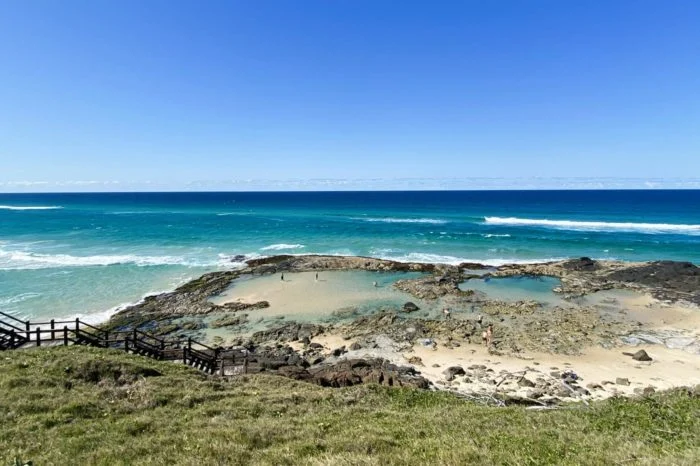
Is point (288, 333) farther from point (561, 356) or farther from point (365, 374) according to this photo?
point (561, 356)

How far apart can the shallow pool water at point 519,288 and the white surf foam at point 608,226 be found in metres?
36.4

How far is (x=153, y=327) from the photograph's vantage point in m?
22.3

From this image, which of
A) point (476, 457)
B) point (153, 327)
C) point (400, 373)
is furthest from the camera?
point (153, 327)

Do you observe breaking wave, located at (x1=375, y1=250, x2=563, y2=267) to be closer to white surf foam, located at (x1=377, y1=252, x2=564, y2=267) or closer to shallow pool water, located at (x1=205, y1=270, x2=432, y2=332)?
white surf foam, located at (x1=377, y1=252, x2=564, y2=267)

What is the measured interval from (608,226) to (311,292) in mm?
59777

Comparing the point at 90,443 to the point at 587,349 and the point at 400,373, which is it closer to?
the point at 400,373

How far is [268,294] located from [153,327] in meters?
8.76

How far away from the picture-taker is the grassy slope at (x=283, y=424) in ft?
20.6

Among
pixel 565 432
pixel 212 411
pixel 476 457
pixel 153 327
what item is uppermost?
pixel 476 457

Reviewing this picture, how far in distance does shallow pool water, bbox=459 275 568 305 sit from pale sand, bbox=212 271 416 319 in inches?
262

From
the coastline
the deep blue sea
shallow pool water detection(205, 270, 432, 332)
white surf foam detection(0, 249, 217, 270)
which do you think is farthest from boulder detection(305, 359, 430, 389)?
white surf foam detection(0, 249, 217, 270)

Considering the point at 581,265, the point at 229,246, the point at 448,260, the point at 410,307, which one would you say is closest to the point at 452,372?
the point at 410,307

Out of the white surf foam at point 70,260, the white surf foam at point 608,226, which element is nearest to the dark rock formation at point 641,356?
the white surf foam at point 70,260

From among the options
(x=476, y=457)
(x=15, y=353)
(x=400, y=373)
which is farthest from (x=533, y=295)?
(x=15, y=353)
